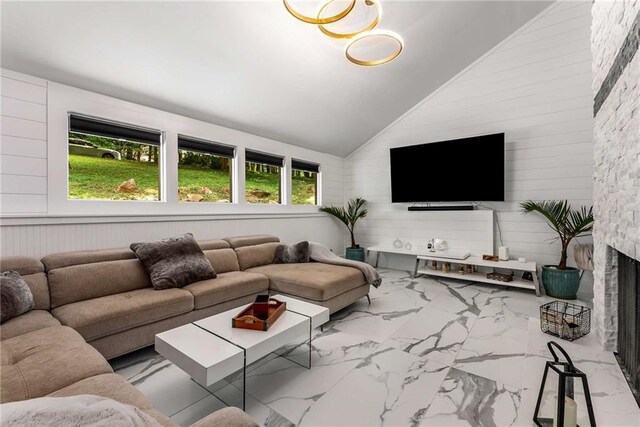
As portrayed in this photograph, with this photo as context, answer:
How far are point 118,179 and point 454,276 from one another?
15.5 ft

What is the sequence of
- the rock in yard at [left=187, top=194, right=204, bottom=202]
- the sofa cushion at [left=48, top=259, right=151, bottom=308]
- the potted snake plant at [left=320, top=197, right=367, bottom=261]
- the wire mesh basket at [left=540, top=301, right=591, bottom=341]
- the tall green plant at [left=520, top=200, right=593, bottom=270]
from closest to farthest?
the wire mesh basket at [left=540, top=301, right=591, bottom=341] → the sofa cushion at [left=48, top=259, right=151, bottom=308] → the tall green plant at [left=520, top=200, right=593, bottom=270] → the rock in yard at [left=187, top=194, right=204, bottom=202] → the potted snake plant at [left=320, top=197, right=367, bottom=261]

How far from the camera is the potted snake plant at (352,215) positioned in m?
5.55

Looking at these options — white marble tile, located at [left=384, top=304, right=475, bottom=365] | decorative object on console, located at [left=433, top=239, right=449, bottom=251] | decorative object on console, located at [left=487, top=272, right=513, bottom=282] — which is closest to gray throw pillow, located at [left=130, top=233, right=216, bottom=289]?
white marble tile, located at [left=384, top=304, right=475, bottom=365]

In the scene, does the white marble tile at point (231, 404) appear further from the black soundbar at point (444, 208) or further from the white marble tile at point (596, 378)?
the black soundbar at point (444, 208)

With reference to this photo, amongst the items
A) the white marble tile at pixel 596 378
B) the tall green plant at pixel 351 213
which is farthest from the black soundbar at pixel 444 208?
the white marble tile at pixel 596 378

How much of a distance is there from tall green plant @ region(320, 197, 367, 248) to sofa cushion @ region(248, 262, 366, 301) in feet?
7.16

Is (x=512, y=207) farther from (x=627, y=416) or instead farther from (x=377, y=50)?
(x=627, y=416)

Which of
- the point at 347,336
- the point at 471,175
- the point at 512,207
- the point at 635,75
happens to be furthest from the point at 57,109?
the point at 512,207

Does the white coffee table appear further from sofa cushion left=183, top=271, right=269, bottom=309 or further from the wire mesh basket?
the wire mesh basket

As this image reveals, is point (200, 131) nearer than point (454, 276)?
Yes

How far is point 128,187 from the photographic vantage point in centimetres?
339

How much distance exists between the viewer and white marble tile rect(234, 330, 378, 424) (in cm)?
179

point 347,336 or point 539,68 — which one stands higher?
point 539,68

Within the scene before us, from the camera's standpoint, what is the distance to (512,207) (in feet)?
14.2
